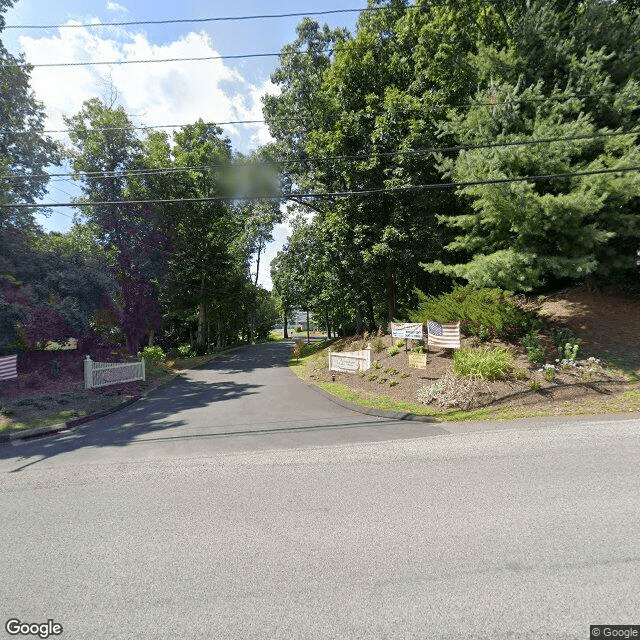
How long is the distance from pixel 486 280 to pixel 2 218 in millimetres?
16853

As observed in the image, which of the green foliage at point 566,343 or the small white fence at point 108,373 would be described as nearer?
the green foliage at point 566,343

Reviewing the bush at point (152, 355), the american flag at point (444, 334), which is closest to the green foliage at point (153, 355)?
the bush at point (152, 355)

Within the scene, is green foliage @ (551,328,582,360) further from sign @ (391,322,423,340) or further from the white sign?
the white sign

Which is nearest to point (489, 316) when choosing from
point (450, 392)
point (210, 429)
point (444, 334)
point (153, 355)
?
point (444, 334)

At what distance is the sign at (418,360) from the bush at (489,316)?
1564mm

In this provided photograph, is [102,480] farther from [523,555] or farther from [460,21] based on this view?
[460,21]

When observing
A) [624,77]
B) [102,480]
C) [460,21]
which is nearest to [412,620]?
[102,480]

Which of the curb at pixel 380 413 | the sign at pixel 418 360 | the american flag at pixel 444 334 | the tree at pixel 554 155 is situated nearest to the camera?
the curb at pixel 380 413

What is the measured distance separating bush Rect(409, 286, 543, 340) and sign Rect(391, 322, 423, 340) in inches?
27.2

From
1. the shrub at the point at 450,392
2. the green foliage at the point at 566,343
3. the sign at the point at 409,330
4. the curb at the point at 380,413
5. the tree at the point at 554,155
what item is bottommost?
the curb at the point at 380,413

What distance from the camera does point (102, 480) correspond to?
16.4 feet

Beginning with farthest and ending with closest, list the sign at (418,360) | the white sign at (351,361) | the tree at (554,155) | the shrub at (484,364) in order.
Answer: the white sign at (351,361)
the sign at (418,360)
the tree at (554,155)
the shrub at (484,364)

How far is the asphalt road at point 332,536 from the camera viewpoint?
2463mm

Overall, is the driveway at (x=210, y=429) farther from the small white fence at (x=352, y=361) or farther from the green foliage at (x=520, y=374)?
the green foliage at (x=520, y=374)
